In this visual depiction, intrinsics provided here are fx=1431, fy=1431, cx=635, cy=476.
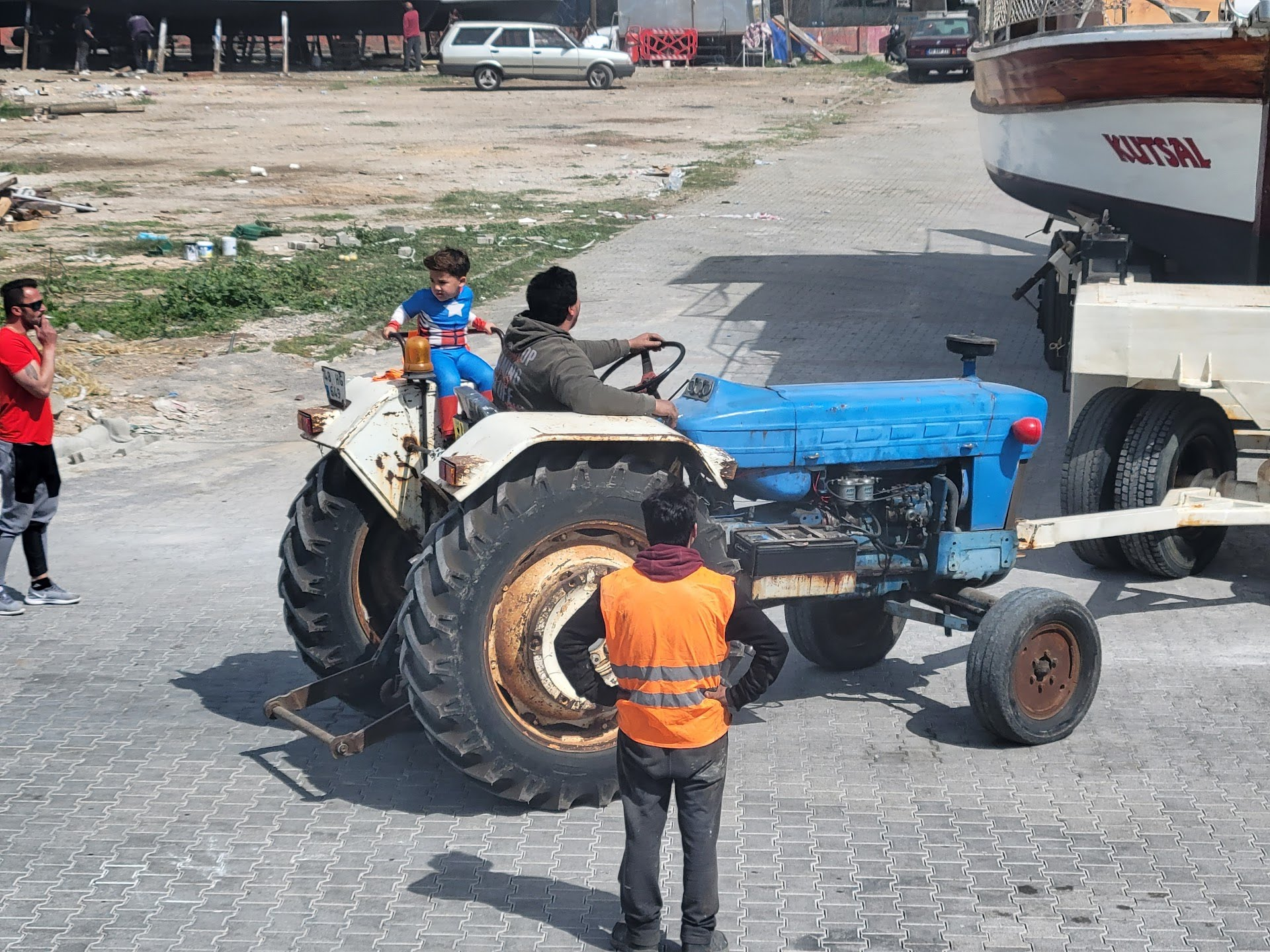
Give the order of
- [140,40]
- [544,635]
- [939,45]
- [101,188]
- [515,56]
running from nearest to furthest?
1. [544,635]
2. [101,188]
3. [515,56]
4. [939,45]
5. [140,40]

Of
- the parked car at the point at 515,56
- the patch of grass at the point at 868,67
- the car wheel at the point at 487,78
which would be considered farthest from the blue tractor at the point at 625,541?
the patch of grass at the point at 868,67

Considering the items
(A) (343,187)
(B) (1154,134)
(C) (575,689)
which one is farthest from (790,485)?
(A) (343,187)

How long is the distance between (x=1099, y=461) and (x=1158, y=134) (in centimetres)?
450

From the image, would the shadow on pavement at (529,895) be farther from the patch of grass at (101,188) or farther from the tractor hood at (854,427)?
the patch of grass at (101,188)

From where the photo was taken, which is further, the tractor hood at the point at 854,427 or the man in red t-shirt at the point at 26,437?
the man in red t-shirt at the point at 26,437

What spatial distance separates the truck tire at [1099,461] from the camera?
324 inches

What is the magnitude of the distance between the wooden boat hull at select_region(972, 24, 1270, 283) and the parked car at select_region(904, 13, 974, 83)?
27.0m

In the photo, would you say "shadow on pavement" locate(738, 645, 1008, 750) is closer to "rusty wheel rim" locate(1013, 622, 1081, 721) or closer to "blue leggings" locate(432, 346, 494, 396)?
"rusty wheel rim" locate(1013, 622, 1081, 721)

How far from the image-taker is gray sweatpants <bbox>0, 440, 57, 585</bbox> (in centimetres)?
757

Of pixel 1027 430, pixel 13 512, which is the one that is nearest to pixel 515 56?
pixel 13 512

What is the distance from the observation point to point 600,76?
126 feet

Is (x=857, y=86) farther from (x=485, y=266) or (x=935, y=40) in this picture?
(x=485, y=266)

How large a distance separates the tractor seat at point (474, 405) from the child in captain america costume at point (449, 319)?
1.16m

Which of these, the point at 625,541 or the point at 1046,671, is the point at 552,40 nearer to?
the point at 1046,671
